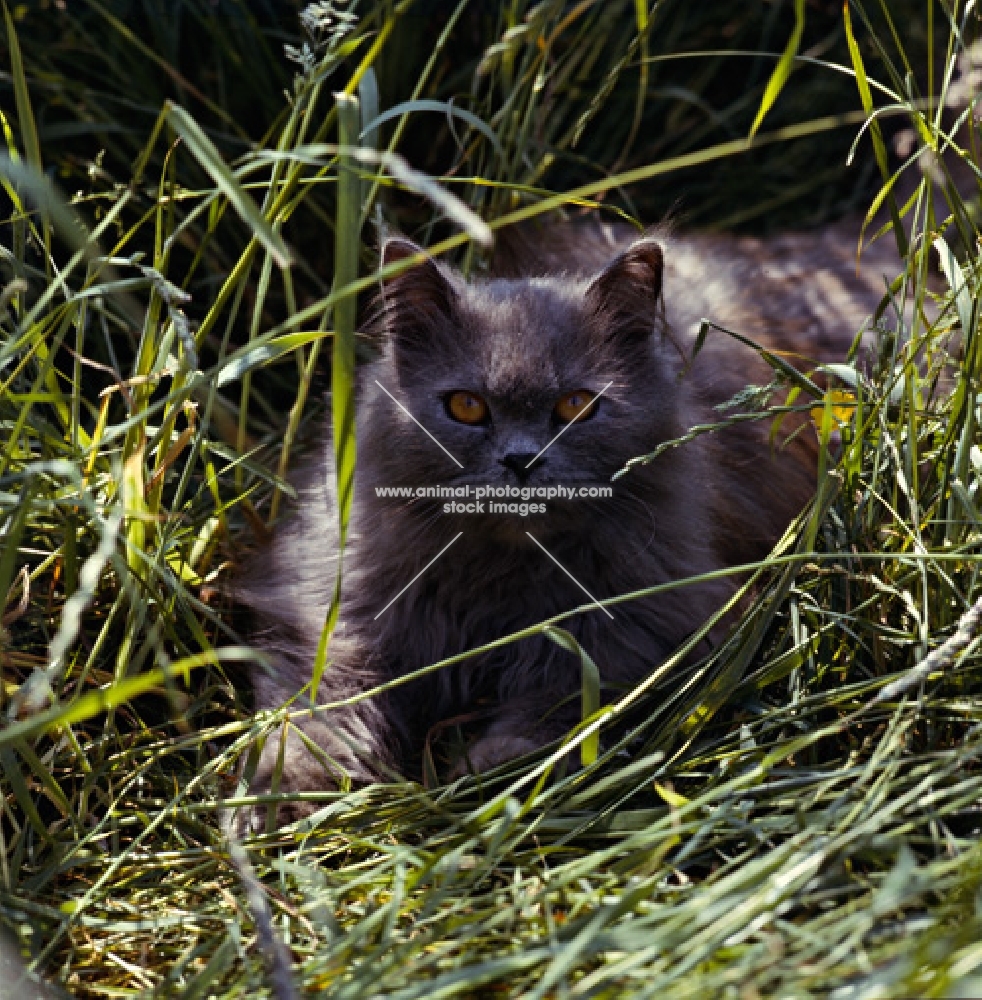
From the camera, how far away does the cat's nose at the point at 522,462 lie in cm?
229

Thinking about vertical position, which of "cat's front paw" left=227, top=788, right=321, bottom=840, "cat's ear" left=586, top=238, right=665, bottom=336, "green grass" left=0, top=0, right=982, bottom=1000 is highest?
"cat's ear" left=586, top=238, right=665, bottom=336

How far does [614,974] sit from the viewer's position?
61.4 inches

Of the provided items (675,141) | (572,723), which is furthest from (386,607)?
(675,141)

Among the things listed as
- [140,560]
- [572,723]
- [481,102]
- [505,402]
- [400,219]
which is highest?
[481,102]

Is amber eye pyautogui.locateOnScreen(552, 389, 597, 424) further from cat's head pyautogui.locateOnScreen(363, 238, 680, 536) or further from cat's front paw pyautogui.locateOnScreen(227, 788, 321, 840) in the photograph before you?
cat's front paw pyautogui.locateOnScreen(227, 788, 321, 840)

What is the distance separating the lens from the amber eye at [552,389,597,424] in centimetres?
242

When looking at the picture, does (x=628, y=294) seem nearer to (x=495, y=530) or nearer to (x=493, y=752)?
(x=495, y=530)

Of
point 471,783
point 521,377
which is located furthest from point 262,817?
point 521,377

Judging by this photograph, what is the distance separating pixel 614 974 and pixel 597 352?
4.38ft

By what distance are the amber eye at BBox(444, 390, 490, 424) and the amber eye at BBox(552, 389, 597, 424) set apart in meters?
0.15

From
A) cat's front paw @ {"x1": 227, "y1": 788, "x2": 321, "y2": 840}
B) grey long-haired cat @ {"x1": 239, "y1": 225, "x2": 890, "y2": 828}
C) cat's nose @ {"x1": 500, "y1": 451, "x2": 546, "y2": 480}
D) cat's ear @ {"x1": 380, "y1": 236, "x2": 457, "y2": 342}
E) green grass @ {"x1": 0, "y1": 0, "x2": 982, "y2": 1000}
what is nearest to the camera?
green grass @ {"x1": 0, "y1": 0, "x2": 982, "y2": 1000}

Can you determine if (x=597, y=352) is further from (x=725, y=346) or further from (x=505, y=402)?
(x=725, y=346)

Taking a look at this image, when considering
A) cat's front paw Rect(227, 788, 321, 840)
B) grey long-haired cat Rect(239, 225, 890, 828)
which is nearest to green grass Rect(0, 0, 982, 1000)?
cat's front paw Rect(227, 788, 321, 840)

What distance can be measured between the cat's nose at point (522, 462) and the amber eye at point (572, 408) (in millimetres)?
145
